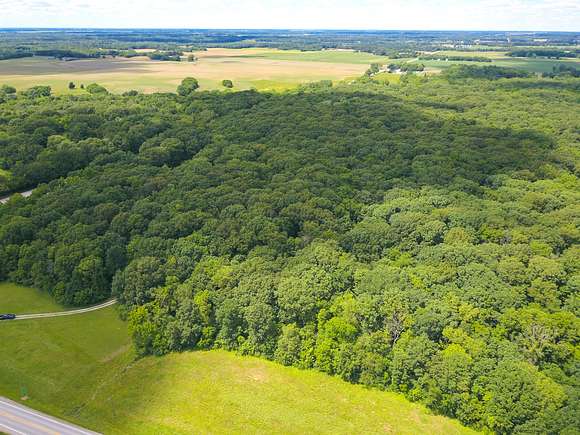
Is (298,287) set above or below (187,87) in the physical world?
below

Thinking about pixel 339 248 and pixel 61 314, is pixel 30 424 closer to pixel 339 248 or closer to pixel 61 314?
pixel 61 314

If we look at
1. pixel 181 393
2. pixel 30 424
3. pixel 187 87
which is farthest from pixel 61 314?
pixel 187 87

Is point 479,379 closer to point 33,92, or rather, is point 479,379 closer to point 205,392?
point 205,392

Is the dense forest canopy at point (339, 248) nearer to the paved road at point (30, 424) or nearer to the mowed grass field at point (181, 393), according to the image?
the mowed grass field at point (181, 393)

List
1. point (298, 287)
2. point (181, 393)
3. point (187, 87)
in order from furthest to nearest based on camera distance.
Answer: point (187, 87), point (298, 287), point (181, 393)

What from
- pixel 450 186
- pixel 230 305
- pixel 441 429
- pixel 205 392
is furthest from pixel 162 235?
pixel 450 186

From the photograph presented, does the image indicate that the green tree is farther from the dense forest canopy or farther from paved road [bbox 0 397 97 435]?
paved road [bbox 0 397 97 435]
